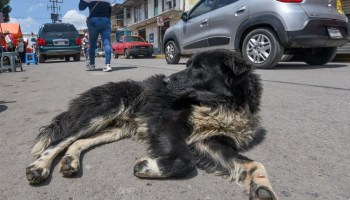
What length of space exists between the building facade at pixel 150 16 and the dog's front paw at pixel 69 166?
2257 centimetres

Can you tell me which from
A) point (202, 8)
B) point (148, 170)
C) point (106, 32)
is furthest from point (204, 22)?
point (148, 170)

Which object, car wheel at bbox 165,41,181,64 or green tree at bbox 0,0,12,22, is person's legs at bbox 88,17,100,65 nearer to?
car wheel at bbox 165,41,181,64

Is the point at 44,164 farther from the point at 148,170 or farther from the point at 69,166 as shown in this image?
the point at 148,170

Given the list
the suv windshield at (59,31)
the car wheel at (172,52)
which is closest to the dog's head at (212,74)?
the car wheel at (172,52)

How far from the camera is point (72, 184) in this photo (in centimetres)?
170

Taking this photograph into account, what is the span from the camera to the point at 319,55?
25.3 feet

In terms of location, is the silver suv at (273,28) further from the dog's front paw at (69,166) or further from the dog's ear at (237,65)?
the dog's front paw at (69,166)

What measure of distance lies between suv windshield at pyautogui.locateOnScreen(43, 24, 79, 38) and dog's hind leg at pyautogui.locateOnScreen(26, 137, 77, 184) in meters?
14.1

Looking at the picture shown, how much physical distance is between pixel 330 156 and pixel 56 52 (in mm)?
15057

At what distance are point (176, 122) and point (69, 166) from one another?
818 mm

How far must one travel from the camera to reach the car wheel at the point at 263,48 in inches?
249

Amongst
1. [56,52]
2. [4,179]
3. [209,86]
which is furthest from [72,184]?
[56,52]

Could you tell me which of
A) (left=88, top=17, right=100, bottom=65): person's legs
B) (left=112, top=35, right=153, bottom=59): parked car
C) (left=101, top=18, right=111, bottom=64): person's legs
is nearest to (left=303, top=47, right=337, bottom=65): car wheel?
(left=101, top=18, right=111, bottom=64): person's legs

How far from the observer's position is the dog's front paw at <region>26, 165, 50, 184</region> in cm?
168
